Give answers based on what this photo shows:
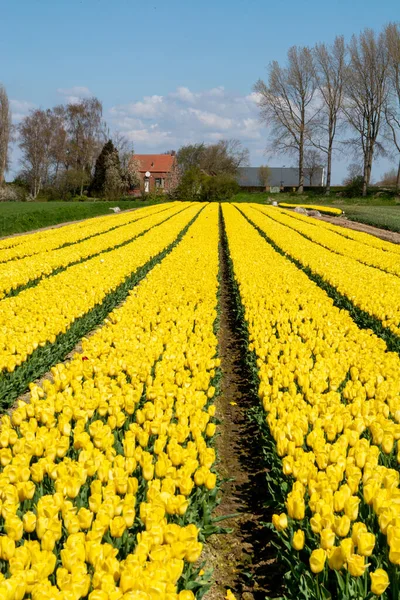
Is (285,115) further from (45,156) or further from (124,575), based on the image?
(124,575)

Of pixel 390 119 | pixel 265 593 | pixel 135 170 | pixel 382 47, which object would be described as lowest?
pixel 265 593

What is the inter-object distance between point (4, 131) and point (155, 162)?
3343cm

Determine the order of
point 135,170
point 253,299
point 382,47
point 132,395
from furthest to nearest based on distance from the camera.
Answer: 1. point 135,170
2. point 382,47
3. point 253,299
4. point 132,395

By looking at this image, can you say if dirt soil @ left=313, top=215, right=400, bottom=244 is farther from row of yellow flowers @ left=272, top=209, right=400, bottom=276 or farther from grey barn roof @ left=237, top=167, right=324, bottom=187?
grey barn roof @ left=237, top=167, right=324, bottom=187

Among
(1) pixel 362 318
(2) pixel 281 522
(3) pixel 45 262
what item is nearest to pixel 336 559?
(2) pixel 281 522

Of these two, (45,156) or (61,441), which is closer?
(61,441)

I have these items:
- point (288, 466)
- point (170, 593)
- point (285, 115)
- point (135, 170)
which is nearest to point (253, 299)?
point (288, 466)

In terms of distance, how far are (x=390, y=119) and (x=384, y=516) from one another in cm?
6185

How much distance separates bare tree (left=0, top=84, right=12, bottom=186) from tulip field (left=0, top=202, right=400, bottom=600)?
6261 centimetres

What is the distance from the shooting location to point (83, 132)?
7706 cm

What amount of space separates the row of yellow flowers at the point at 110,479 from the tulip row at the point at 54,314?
2.58 feet

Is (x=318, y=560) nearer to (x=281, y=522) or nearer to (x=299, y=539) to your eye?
(x=299, y=539)

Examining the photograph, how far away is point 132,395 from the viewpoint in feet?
12.7

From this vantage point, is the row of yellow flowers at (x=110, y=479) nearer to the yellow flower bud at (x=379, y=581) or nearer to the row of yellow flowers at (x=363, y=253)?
the yellow flower bud at (x=379, y=581)
